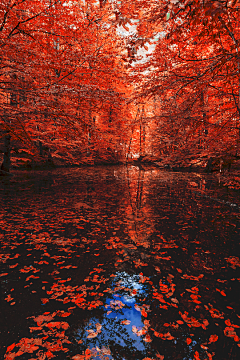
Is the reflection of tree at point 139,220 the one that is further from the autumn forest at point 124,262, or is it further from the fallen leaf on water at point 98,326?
the fallen leaf on water at point 98,326

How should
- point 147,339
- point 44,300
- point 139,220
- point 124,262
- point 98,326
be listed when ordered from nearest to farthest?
point 147,339
point 98,326
point 44,300
point 124,262
point 139,220

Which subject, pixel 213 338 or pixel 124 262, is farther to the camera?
pixel 124 262

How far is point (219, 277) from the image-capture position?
408cm

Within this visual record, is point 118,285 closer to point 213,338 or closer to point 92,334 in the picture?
point 92,334

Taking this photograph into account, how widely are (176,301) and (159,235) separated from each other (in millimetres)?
2668

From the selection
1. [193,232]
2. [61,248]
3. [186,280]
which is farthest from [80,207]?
[186,280]

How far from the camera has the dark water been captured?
8.65ft

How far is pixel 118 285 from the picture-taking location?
3791 mm

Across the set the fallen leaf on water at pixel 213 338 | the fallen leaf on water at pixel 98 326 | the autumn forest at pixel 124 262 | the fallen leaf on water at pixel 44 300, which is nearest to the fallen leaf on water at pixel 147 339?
the autumn forest at pixel 124 262

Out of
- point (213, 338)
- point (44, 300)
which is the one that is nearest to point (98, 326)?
point (44, 300)

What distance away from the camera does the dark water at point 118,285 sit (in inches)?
104

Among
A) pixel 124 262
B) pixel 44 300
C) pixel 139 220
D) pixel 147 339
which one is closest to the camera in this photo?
pixel 147 339

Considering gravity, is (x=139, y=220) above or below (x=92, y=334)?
above

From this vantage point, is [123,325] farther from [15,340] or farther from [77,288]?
[15,340]
